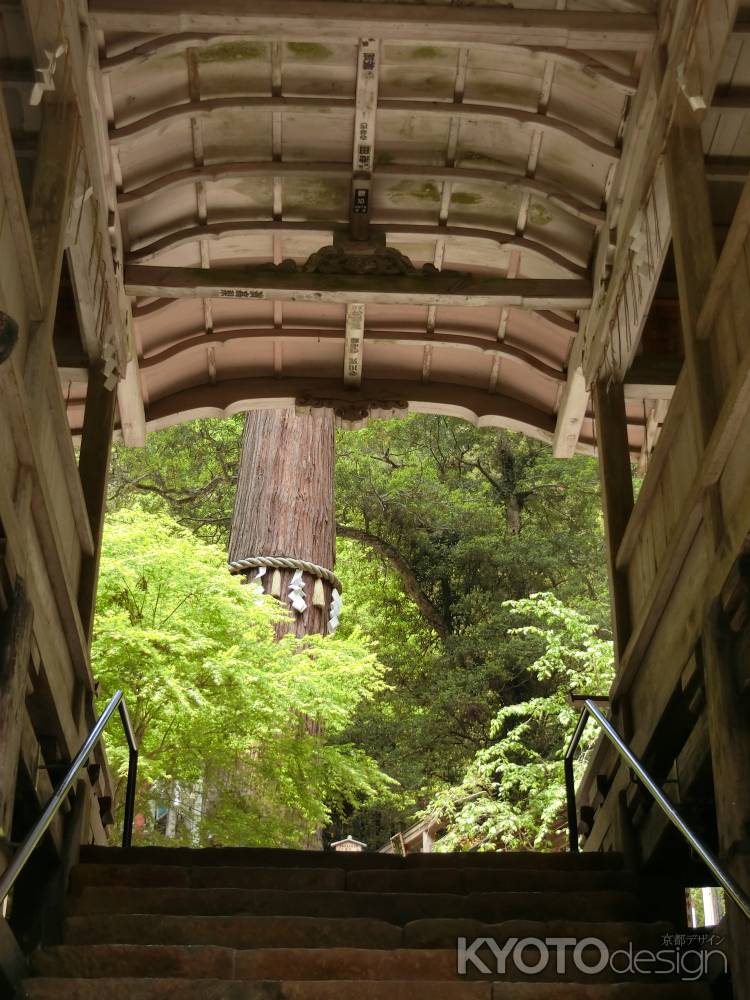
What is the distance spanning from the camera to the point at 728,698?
483 centimetres

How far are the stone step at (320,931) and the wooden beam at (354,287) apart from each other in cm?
526

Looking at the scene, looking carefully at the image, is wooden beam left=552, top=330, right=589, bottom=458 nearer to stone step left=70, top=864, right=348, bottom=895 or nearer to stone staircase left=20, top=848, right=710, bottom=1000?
stone staircase left=20, top=848, right=710, bottom=1000

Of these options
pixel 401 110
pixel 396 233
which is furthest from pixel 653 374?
pixel 401 110

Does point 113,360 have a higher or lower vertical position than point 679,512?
higher

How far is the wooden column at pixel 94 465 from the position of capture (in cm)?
755

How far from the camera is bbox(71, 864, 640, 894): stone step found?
5871mm

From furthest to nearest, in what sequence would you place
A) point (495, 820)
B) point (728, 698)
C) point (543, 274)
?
point (495, 820)
point (543, 274)
point (728, 698)

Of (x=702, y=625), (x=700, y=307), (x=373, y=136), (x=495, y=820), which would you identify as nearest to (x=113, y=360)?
(x=373, y=136)

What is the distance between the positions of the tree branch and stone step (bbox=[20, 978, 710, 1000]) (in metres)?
18.2

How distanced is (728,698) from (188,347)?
687cm

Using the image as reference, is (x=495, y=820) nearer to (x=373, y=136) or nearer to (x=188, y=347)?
(x=188, y=347)

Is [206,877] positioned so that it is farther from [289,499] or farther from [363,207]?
[289,499]

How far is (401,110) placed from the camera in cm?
866

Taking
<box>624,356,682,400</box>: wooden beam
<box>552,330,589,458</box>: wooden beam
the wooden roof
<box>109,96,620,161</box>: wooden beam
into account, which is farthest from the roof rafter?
<box>552,330,589,458</box>: wooden beam
